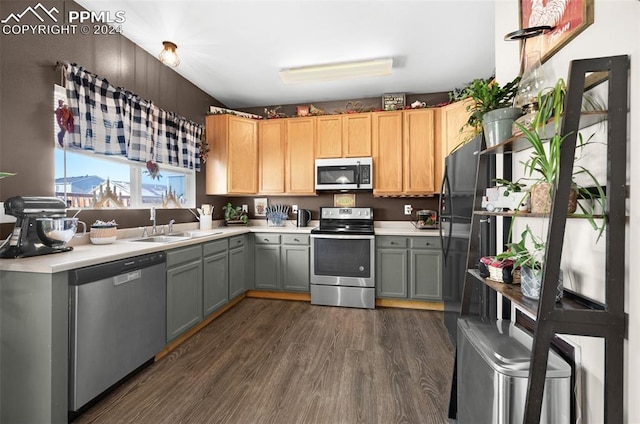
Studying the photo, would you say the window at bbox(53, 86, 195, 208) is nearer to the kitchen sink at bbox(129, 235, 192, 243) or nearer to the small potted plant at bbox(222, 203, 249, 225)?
the kitchen sink at bbox(129, 235, 192, 243)

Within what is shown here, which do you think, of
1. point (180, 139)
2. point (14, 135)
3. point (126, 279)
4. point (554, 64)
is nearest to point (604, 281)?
point (554, 64)

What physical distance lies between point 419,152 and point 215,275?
2.75 m

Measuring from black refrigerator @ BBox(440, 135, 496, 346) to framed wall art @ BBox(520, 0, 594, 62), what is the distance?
0.49 meters

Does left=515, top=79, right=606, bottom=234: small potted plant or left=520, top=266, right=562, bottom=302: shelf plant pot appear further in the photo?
left=520, top=266, right=562, bottom=302: shelf plant pot

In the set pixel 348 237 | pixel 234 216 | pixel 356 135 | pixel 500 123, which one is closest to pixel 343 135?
pixel 356 135

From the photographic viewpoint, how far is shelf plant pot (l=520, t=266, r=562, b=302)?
1.05m

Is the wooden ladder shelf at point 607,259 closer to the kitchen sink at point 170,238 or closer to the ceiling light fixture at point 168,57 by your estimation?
the kitchen sink at point 170,238

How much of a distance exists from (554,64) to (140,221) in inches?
128

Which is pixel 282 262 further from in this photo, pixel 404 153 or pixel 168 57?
pixel 168 57

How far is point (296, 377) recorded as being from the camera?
1950 mm

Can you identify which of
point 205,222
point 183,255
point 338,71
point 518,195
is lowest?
point 183,255

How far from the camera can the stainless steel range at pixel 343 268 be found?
10.8ft

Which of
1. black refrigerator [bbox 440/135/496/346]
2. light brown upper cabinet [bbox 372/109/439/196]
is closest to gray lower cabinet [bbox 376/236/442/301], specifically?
black refrigerator [bbox 440/135/496/346]

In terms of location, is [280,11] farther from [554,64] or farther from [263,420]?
[263,420]
